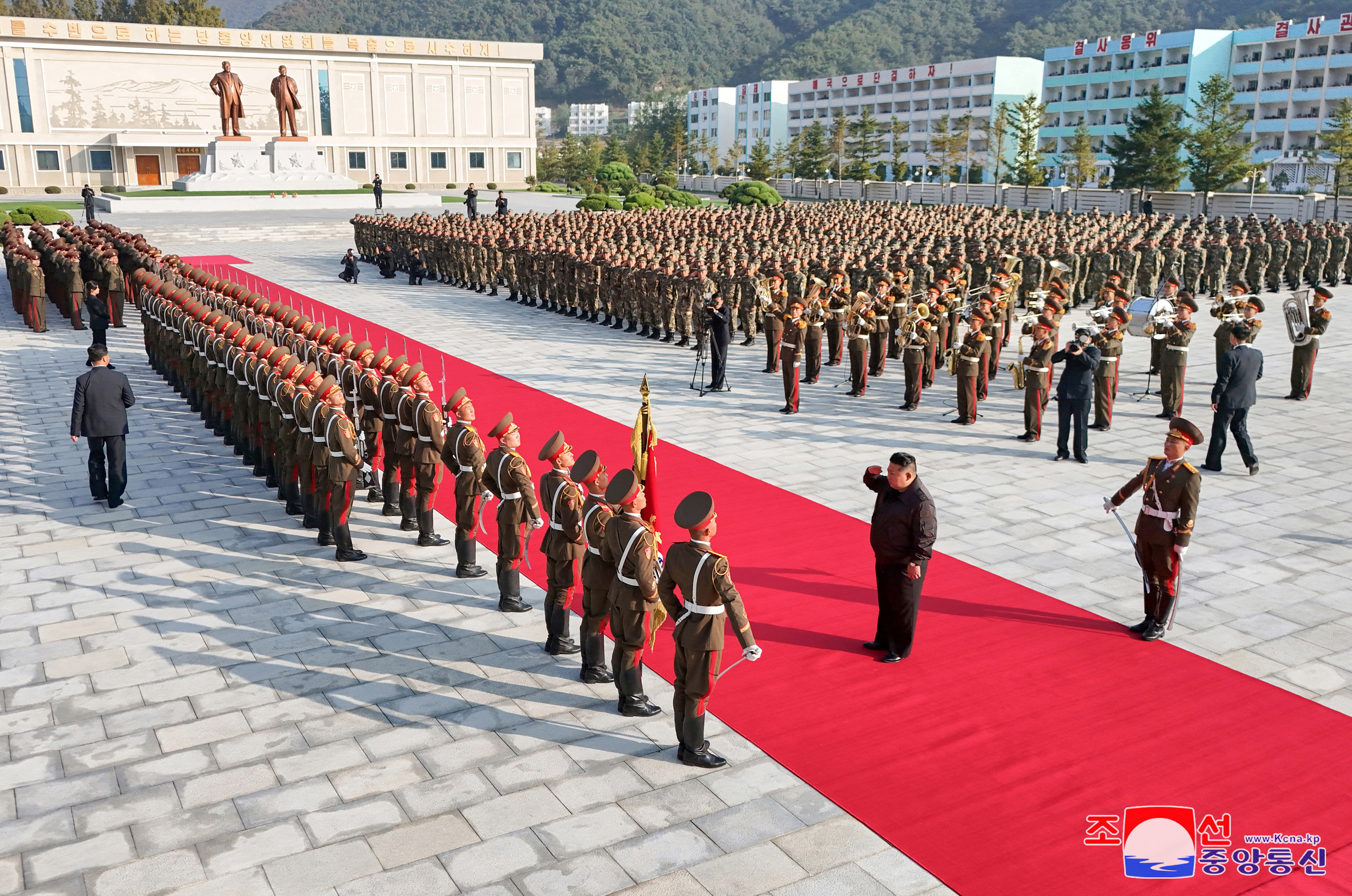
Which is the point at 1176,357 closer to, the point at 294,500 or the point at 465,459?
the point at 465,459

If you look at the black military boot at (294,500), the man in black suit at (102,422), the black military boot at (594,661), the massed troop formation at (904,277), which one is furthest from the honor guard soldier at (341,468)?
the massed troop formation at (904,277)

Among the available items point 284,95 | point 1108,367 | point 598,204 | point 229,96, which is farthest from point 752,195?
point 1108,367

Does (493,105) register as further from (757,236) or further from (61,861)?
(61,861)

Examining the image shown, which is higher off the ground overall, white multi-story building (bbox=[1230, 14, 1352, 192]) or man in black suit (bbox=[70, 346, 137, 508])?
white multi-story building (bbox=[1230, 14, 1352, 192])

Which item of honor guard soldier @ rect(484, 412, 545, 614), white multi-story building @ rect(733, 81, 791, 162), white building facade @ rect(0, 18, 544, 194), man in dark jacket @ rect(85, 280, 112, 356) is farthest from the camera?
white multi-story building @ rect(733, 81, 791, 162)

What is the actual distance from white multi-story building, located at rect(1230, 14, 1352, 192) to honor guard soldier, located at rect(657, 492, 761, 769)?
70.1m

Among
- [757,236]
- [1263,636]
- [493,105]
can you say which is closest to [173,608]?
[1263,636]

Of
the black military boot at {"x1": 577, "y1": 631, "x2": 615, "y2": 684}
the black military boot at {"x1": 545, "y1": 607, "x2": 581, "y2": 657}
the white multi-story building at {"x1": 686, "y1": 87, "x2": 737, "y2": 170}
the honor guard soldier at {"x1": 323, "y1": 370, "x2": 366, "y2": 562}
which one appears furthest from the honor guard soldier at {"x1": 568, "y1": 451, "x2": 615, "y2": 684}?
the white multi-story building at {"x1": 686, "y1": 87, "x2": 737, "y2": 170}

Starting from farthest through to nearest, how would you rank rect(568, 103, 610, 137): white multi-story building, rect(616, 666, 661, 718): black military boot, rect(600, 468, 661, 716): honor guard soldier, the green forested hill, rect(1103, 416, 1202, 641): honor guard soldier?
rect(568, 103, 610, 137): white multi-story building → the green forested hill → rect(1103, 416, 1202, 641): honor guard soldier → rect(616, 666, 661, 718): black military boot → rect(600, 468, 661, 716): honor guard soldier

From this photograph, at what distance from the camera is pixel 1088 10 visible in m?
130

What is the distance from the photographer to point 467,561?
8.77 meters

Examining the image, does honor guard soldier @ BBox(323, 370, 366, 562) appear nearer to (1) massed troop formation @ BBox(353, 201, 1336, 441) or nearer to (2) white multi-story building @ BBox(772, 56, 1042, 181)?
(1) massed troop formation @ BBox(353, 201, 1336, 441)

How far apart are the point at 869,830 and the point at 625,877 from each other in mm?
1266

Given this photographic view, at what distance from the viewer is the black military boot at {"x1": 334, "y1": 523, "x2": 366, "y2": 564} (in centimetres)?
909
